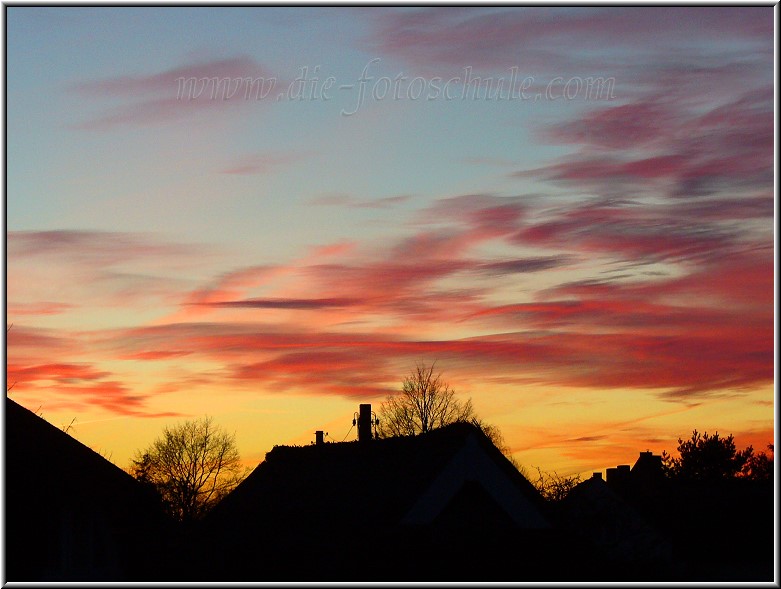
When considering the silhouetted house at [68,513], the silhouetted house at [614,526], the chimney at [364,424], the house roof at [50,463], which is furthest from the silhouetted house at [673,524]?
the house roof at [50,463]

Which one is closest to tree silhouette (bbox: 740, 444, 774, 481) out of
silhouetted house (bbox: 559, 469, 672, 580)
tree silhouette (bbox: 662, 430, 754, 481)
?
tree silhouette (bbox: 662, 430, 754, 481)

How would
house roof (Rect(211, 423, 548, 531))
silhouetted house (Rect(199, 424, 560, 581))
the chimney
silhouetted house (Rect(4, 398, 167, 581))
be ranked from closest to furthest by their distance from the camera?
silhouetted house (Rect(4, 398, 167, 581))
silhouetted house (Rect(199, 424, 560, 581))
house roof (Rect(211, 423, 548, 531))
the chimney

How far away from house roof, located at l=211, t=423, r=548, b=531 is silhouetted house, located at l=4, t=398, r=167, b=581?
31.7ft

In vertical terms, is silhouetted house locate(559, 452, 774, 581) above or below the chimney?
below

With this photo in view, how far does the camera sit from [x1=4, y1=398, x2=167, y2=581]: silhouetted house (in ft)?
82.0

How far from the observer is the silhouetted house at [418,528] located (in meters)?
34.3

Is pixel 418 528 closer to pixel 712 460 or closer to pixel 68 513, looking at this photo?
pixel 68 513

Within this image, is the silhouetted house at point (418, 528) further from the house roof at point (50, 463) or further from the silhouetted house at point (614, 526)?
the silhouetted house at point (614, 526)

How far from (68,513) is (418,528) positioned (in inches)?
494

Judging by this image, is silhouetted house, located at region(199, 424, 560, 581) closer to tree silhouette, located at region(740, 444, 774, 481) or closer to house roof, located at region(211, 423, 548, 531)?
house roof, located at region(211, 423, 548, 531)

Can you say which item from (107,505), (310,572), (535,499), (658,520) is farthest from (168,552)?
(658,520)

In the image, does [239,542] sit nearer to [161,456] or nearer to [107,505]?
[107,505]

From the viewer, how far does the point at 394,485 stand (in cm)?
3700

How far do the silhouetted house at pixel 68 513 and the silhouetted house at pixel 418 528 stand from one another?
7560 millimetres
